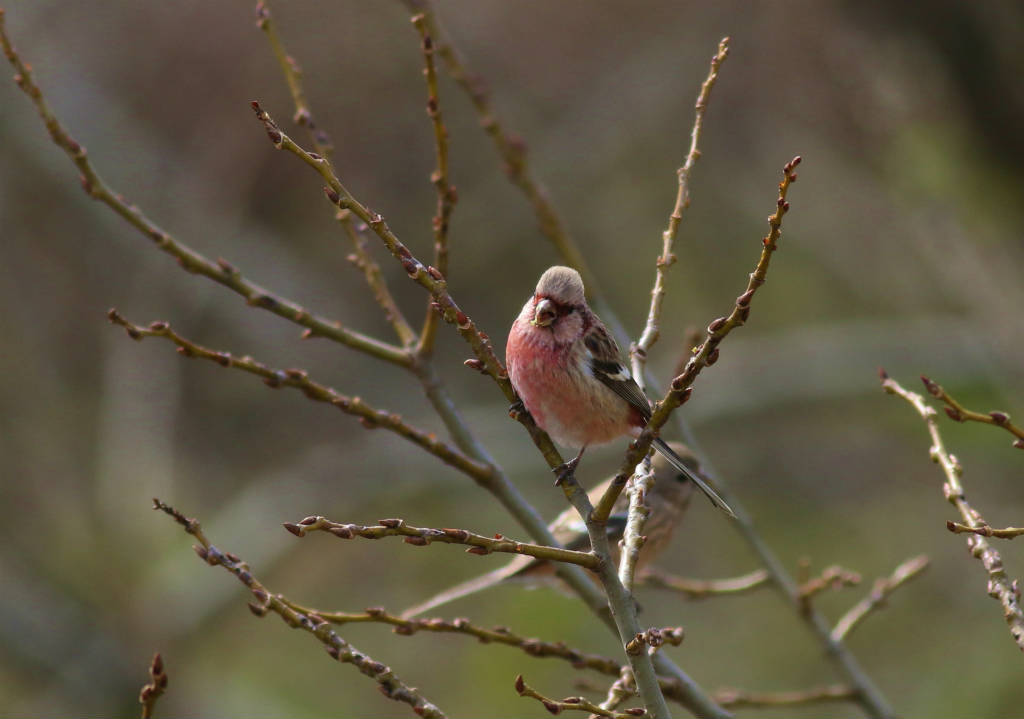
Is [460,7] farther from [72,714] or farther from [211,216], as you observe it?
[72,714]

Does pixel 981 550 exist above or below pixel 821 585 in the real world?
below

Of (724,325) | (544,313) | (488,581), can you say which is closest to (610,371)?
(544,313)

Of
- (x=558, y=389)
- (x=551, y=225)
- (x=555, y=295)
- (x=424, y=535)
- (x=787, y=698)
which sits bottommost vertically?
(x=424, y=535)

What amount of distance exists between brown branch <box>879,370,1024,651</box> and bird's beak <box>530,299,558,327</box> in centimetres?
120

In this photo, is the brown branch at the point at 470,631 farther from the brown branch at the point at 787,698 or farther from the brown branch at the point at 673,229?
the brown branch at the point at 673,229

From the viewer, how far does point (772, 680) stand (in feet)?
32.6

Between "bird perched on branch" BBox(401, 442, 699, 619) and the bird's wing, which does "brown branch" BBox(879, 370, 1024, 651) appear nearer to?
the bird's wing

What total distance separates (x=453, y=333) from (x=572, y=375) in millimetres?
7911

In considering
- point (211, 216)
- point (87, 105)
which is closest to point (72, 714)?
point (211, 216)

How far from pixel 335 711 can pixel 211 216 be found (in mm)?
4830

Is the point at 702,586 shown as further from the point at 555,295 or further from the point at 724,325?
the point at 724,325

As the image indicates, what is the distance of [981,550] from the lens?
2465 mm

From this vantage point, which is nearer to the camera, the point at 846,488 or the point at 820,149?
the point at 820,149

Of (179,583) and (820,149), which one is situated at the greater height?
(820,149)
